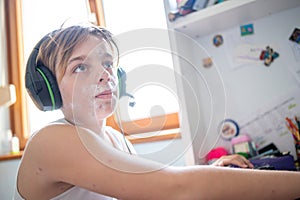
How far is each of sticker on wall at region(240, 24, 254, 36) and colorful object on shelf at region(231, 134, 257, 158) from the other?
0.38 metres

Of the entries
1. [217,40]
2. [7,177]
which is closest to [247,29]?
[217,40]

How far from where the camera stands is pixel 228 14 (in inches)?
32.9

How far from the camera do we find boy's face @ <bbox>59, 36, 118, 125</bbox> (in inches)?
21.0

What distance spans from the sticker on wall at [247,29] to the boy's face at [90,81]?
1.92 feet

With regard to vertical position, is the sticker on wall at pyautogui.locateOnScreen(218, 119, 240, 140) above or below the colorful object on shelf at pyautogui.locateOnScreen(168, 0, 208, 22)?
below

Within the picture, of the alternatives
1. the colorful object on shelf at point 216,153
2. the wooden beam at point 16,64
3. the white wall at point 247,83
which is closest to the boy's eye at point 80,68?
the white wall at point 247,83

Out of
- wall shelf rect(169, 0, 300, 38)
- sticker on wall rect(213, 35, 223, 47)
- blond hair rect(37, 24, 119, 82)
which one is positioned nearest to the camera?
blond hair rect(37, 24, 119, 82)

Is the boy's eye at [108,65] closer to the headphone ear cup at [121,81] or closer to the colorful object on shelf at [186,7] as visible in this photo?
the headphone ear cup at [121,81]

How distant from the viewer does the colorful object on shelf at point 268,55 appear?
0.90m

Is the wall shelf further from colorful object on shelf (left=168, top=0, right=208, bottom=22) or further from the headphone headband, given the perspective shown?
the headphone headband

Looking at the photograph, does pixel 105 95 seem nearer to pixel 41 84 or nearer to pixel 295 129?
pixel 41 84

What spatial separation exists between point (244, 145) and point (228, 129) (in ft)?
0.36

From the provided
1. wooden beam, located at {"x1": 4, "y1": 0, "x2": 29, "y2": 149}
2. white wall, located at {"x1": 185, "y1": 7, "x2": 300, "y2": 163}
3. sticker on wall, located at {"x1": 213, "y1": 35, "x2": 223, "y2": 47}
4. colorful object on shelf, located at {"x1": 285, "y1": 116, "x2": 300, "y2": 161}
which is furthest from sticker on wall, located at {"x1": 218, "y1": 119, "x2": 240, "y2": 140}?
wooden beam, located at {"x1": 4, "y1": 0, "x2": 29, "y2": 149}

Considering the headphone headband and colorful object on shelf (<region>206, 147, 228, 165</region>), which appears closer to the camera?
the headphone headband
